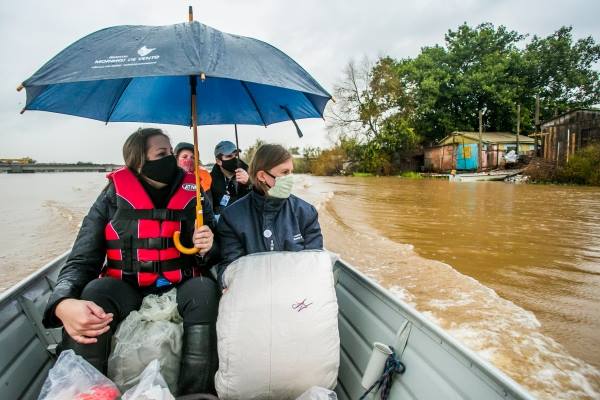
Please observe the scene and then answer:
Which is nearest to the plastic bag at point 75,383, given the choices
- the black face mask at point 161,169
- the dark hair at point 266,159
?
the black face mask at point 161,169

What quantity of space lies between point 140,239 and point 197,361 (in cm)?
65

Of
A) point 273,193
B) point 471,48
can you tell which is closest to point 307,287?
point 273,193

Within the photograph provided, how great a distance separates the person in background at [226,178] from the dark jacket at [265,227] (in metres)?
1.71

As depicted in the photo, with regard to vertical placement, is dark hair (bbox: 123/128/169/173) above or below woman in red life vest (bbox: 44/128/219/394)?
above

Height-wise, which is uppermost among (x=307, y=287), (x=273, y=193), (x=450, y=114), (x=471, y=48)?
(x=471, y=48)

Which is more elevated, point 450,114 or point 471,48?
point 471,48

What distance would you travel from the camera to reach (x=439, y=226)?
816 centimetres

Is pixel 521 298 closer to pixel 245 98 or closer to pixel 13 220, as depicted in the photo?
pixel 245 98

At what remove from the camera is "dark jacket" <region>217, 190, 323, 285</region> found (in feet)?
6.57

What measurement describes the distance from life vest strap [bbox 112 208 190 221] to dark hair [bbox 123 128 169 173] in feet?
0.80

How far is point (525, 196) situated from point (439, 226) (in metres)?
6.87

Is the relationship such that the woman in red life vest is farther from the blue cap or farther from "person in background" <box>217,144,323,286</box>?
A: the blue cap

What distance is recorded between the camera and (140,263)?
1.84m

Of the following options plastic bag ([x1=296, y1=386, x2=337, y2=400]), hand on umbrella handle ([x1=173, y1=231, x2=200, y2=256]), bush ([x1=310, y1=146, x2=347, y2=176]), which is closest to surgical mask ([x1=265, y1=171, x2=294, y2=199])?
hand on umbrella handle ([x1=173, y1=231, x2=200, y2=256])
